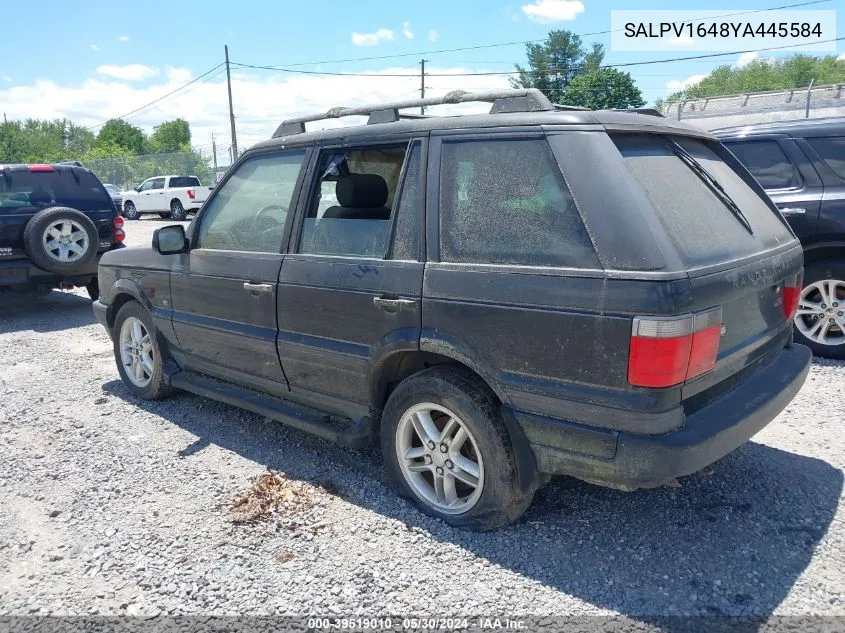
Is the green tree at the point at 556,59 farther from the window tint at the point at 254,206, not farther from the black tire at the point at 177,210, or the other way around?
the window tint at the point at 254,206

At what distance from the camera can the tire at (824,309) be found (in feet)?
18.1

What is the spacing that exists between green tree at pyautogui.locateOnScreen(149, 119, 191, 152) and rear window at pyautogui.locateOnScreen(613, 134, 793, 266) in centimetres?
9461

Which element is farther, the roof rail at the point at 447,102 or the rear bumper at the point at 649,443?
the roof rail at the point at 447,102

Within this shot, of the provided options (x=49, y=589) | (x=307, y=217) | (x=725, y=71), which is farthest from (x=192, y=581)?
(x=725, y=71)

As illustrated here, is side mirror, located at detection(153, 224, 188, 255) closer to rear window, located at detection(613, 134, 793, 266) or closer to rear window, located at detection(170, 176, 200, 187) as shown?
rear window, located at detection(613, 134, 793, 266)

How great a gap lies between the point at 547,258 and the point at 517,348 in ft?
1.28

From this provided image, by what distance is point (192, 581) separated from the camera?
285cm

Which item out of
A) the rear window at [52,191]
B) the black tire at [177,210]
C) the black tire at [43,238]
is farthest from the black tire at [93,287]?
the black tire at [177,210]

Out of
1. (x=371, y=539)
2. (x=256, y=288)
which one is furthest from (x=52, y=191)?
(x=371, y=539)

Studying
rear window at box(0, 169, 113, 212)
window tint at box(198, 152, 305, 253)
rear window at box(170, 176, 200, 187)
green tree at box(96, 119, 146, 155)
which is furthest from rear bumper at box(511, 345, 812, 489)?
green tree at box(96, 119, 146, 155)

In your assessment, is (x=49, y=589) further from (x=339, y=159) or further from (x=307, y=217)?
(x=339, y=159)

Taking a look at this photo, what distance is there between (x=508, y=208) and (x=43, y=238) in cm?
684

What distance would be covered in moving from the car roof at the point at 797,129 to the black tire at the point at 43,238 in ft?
23.2

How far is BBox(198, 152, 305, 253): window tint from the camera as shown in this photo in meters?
3.91
